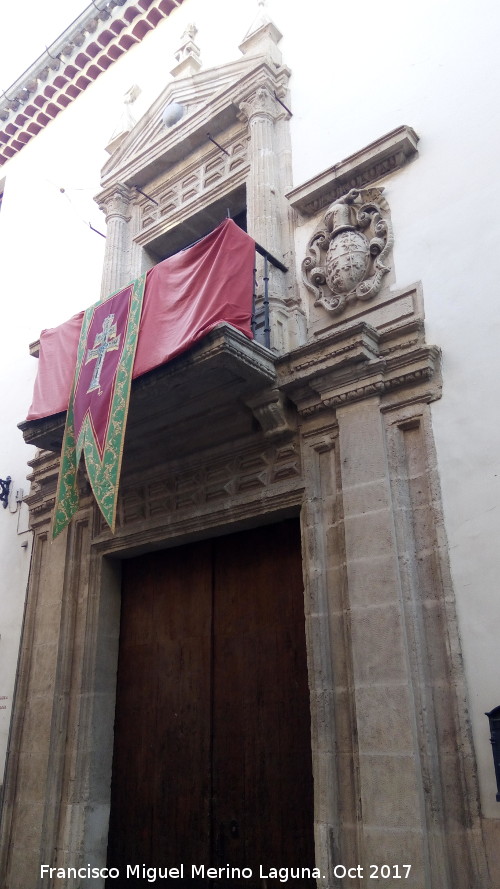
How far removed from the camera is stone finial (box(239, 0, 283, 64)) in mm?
7340

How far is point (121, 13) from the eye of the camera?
32.2ft

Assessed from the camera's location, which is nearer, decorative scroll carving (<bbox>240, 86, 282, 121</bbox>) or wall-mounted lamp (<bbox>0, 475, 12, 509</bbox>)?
decorative scroll carving (<bbox>240, 86, 282, 121</bbox>)

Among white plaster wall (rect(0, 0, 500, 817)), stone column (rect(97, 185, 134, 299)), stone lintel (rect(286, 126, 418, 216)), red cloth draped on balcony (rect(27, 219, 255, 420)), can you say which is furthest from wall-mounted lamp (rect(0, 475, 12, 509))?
stone lintel (rect(286, 126, 418, 216))

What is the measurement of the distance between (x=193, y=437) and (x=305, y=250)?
1.85 meters

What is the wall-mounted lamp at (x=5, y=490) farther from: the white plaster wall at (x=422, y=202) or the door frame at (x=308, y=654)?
the door frame at (x=308, y=654)

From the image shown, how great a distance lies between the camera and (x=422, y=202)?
5344 mm

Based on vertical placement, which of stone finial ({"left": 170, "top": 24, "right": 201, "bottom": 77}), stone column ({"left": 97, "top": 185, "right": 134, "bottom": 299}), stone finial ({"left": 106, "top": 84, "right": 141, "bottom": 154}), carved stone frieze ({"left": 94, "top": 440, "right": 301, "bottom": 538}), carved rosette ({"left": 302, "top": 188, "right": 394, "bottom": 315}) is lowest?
carved stone frieze ({"left": 94, "top": 440, "right": 301, "bottom": 538})

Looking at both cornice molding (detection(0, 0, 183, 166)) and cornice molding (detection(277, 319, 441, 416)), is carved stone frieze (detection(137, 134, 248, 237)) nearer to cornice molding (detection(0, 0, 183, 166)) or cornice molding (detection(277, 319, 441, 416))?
cornice molding (detection(277, 319, 441, 416))

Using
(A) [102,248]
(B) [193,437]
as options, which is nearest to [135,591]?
(B) [193,437]

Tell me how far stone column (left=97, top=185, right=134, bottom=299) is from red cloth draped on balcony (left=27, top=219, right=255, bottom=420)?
1.93m

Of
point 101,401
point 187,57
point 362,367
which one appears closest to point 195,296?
point 101,401

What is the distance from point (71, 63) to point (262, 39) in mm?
4233

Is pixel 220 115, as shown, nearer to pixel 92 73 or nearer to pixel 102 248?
pixel 102 248

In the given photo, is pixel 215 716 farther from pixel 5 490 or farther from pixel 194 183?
pixel 194 183
